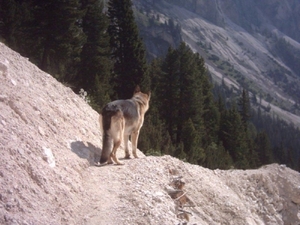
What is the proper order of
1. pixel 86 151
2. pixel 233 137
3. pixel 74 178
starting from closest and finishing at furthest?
pixel 74 178 → pixel 86 151 → pixel 233 137

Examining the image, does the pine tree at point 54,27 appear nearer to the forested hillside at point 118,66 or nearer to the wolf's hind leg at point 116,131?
the forested hillside at point 118,66

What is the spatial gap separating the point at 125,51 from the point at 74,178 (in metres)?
28.2

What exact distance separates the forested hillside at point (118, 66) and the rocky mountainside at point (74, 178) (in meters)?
7.21

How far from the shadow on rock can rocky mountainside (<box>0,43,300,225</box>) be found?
1.2 inches

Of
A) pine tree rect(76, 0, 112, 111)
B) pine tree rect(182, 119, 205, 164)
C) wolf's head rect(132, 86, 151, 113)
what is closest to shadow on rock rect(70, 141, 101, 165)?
wolf's head rect(132, 86, 151, 113)

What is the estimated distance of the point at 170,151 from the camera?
21734 millimetres

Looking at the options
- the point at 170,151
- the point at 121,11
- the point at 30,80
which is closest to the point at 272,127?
the point at 121,11

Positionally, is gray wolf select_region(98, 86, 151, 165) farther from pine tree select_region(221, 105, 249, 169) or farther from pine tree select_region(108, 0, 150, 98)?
pine tree select_region(221, 105, 249, 169)

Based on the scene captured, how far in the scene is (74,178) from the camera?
672 cm

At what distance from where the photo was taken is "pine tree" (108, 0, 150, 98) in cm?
3291

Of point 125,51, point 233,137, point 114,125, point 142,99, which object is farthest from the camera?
point 233,137

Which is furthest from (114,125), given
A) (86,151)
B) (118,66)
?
(118,66)

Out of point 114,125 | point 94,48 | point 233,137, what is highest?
point 114,125

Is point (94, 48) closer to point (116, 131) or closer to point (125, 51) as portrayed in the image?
point (125, 51)
